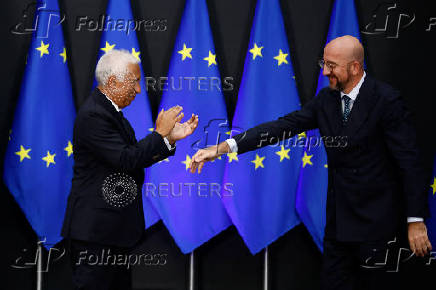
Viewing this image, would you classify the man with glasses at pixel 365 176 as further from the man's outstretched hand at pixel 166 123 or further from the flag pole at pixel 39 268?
the flag pole at pixel 39 268

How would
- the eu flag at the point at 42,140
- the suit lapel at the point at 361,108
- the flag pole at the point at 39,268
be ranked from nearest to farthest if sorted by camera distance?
the suit lapel at the point at 361,108 → the eu flag at the point at 42,140 → the flag pole at the point at 39,268

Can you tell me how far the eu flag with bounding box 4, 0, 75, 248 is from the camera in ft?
11.6

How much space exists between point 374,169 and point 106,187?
4.18ft

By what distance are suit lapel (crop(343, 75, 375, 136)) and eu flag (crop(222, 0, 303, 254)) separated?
44.5 inches

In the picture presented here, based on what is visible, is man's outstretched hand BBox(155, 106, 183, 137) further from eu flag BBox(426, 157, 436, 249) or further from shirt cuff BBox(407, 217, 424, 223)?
eu flag BBox(426, 157, 436, 249)

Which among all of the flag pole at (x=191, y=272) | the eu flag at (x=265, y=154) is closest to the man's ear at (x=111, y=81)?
the eu flag at (x=265, y=154)

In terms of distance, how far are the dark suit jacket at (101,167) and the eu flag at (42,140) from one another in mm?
1174

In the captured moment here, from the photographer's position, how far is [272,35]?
367cm

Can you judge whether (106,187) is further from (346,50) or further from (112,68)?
(346,50)

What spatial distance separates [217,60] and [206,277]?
164 centimetres

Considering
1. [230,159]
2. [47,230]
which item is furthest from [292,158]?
[47,230]

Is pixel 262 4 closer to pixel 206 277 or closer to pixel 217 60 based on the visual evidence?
pixel 217 60

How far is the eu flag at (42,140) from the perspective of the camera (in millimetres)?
3535

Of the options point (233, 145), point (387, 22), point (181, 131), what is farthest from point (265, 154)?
point (387, 22)
